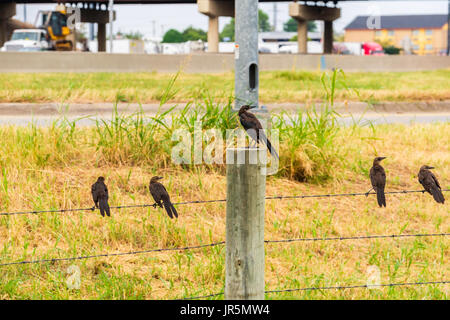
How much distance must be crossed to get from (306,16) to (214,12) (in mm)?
8376

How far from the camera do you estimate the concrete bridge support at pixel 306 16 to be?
42.4 m

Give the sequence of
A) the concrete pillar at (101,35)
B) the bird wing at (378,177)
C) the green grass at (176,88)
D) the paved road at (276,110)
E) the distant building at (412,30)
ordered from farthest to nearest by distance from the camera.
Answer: the distant building at (412,30)
the concrete pillar at (101,35)
the green grass at (176,88)
the paved road at (276,110)
the bird wing at (378,177)

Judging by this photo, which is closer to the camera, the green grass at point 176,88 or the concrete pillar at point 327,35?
the green grass at point 176,88

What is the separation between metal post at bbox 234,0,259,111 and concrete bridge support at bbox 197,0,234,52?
2963 centimetres

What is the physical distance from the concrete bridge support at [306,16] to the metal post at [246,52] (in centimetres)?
3473

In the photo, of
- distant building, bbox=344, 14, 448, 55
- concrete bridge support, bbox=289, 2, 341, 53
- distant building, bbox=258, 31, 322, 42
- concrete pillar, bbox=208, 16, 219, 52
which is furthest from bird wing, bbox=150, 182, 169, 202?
distant building, bbox=344, 14, 448, 55

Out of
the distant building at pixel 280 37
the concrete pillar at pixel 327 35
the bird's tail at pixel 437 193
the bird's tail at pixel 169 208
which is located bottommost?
the bird's tail at pixel 169 208

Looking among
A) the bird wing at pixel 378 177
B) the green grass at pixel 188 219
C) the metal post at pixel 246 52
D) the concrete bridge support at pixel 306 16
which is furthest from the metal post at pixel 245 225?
the concrete bridge support at pixel 306 16

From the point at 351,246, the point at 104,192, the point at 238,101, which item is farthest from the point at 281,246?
the point at 238,101

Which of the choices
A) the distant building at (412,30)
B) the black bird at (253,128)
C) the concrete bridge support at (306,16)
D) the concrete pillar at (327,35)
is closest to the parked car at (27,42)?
the concrete bridge support at (306,16)

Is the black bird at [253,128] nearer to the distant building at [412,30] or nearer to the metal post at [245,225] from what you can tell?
the metal post at [245,225]

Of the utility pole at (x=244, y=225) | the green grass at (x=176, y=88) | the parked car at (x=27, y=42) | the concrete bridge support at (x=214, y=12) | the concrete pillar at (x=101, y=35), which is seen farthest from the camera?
the concrete pillar at (x=101, y=35)

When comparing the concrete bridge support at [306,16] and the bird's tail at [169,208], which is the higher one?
the concrete bridge support at [306,16]

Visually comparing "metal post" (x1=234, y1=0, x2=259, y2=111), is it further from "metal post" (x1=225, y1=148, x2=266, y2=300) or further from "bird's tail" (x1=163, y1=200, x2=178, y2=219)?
"metal post" (x1=225, y1=148, x2=266, y2=300)
